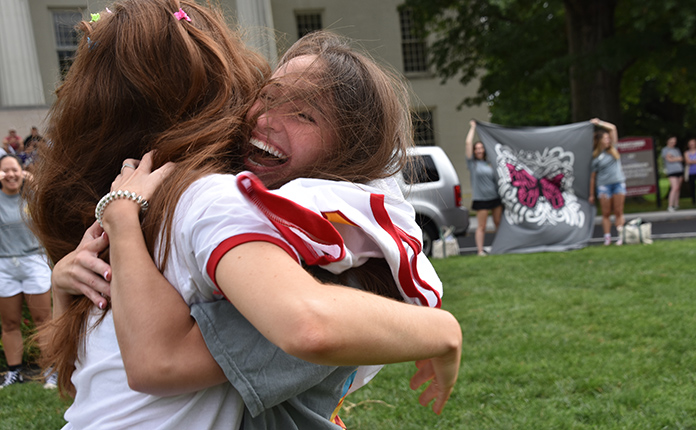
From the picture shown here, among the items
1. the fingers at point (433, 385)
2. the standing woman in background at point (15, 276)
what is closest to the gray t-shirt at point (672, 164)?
the standing woman in background at point (15, 276)

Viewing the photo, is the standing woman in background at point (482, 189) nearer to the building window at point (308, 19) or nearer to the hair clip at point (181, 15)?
the hair clip at point (181, 15)

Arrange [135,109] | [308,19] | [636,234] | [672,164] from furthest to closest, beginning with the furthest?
1. [308,19]
2. [672,164]
3. [636,234]
4. [135,109]

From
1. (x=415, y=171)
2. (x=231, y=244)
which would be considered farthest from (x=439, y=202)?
(x=231, y=244)

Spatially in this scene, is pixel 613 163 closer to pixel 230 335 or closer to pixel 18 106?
pixel 230 335

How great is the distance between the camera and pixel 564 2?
18.5 m

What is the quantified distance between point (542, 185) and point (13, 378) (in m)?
8.93

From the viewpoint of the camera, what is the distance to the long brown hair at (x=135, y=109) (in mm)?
1191

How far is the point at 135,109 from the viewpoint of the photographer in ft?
4.05

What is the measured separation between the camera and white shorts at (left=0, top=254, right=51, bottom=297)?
5.27 m

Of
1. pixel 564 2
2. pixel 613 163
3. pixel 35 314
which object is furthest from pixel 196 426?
pixel 564 2

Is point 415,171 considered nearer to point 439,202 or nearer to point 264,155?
point 264,155

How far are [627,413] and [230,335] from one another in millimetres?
3414

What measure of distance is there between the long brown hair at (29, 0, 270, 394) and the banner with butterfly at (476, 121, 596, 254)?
9778 mm

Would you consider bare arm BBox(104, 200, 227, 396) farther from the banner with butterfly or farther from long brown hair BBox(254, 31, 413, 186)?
the banner with butterfly
